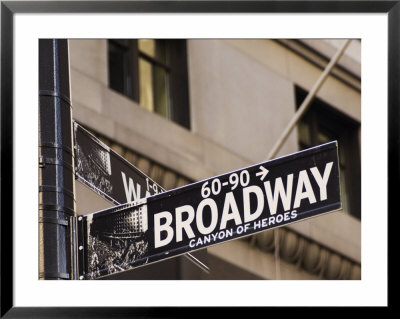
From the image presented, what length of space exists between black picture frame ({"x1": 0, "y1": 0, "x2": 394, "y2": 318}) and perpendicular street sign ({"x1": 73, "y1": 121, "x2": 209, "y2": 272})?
0.49m

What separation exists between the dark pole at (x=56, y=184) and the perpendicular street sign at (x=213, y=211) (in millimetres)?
108

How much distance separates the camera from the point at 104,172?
22.0ft

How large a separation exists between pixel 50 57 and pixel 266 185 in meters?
1.49

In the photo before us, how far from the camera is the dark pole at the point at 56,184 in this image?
20.9 feet

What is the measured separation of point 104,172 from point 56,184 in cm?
39

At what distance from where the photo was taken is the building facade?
34.3ft

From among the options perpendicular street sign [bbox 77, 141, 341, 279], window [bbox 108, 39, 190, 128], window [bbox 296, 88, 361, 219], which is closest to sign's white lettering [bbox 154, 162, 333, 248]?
perpendicular street sign [bbox 77, 141, 341, 279]

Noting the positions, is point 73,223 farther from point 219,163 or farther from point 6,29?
point 219,163

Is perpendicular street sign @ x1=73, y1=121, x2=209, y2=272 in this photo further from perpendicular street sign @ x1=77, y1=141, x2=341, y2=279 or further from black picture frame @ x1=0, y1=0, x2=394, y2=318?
black picture frame @ x1=0, y1=0, x2=394, y2=318

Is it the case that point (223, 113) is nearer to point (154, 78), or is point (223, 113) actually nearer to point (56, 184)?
point (154, 78)

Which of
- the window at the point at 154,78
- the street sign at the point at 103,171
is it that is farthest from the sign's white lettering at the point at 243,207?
the window at the point at 154,78

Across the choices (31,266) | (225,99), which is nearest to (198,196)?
(31,266)

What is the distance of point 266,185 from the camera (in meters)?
6.53

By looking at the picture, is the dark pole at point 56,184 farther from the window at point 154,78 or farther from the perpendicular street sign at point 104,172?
the window at point 154,78
